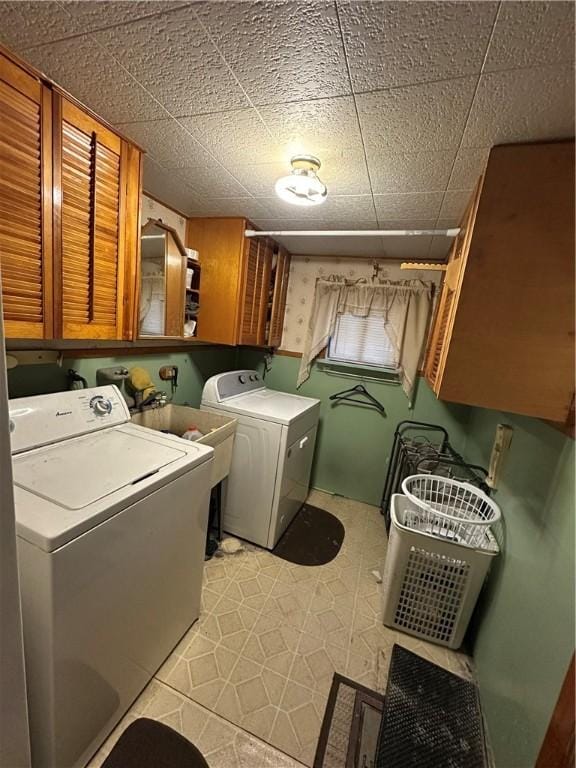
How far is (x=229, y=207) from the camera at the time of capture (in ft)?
6.67

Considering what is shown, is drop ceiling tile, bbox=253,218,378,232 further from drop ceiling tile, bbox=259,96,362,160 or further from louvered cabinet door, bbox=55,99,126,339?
louvered cabinet door, bbox=55,99,126,339

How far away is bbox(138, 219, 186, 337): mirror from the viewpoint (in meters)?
1.90

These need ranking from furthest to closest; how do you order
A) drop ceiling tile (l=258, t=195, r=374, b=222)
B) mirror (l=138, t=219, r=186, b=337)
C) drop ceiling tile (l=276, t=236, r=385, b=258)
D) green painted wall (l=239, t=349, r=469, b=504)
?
Answer: green painted wall (l=239, t=349, r=469, b=504) → drop ceiling tile (l=276, t=236, r=385, b=258) → mirror (l=138, t=219, r=186, b=337) → drop ceiling tile (l=258, t=195, r=374, b=222)

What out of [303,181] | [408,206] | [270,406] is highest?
[408,206]

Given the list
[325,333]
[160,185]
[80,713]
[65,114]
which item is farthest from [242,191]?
[80,713]

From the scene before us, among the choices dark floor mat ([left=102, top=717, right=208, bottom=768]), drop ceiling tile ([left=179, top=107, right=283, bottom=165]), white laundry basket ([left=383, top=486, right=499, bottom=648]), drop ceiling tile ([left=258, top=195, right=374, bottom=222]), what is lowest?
dark floor mat ([left=102, top=717, right=208, bottom=768])

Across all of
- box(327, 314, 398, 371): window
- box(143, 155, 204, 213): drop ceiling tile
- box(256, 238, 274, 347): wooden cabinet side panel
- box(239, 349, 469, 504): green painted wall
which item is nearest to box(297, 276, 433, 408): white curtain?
box(327, 314, 398, 371): window

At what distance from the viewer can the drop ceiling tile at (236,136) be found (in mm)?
1131

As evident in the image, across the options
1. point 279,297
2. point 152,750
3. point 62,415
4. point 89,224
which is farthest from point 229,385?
point 152,750

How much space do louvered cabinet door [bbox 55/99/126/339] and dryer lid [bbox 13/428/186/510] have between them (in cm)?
48

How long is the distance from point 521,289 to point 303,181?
0.99 meters

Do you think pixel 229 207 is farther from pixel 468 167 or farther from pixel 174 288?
pixel 468 167

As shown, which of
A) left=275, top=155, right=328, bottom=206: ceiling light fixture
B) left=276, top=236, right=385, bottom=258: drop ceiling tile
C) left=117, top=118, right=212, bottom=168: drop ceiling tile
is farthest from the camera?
left=276, top=236, right=385, bottom=258: drop ceiling tile

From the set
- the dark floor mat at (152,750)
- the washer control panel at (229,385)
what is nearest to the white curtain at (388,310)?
the washer control panel at (229,385)
